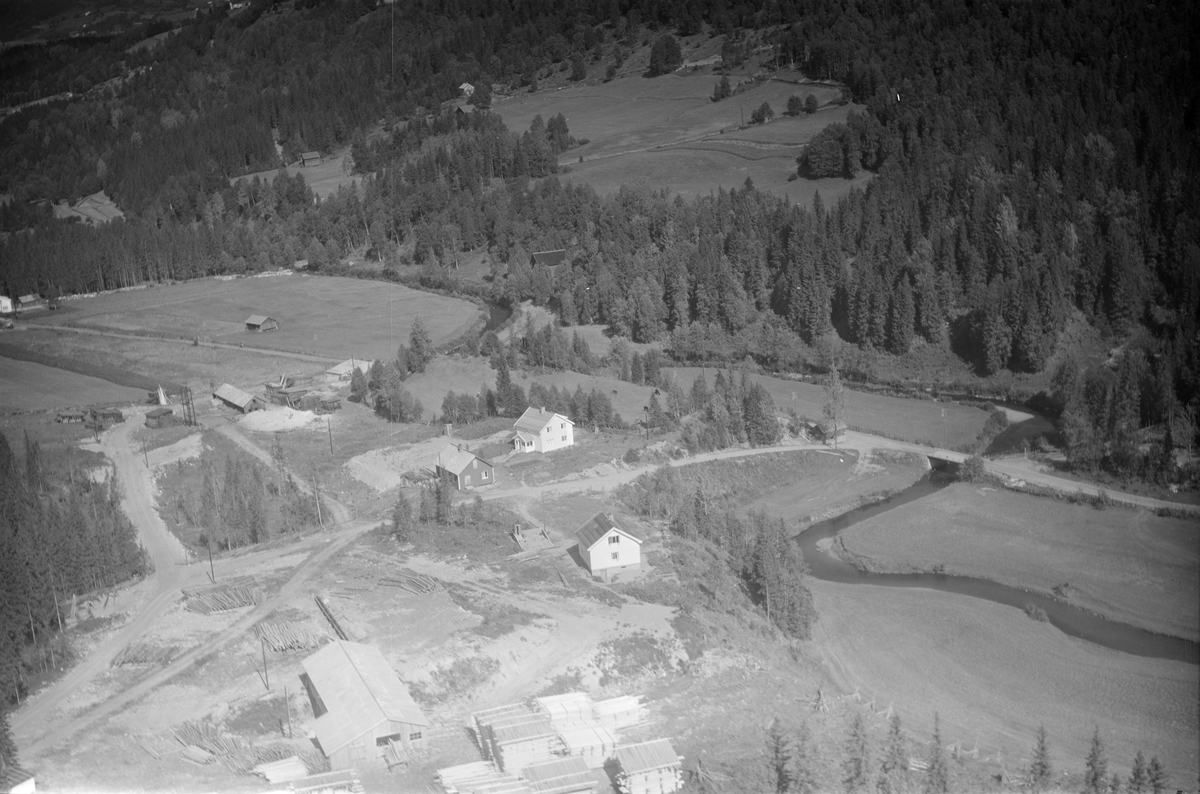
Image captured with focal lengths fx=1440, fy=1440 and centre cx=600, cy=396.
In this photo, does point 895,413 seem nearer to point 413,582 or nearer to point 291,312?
point 413,582

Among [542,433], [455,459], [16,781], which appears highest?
[16,781]

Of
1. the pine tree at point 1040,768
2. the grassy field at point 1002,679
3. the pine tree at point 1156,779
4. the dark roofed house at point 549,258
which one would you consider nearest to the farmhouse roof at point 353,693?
the grassy field at point 1002,679

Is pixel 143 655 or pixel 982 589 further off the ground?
pixel 143 655

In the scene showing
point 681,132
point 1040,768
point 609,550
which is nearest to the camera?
point 1040,768

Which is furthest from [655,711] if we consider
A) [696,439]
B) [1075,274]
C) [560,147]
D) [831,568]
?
[560,147]

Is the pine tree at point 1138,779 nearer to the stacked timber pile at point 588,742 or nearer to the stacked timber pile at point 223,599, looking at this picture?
the stacked timber pile at point 588,742

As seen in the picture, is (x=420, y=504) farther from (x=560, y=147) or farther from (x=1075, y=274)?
(x=560, y=147)

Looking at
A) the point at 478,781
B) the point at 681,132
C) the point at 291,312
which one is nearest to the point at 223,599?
the point at 478,781
